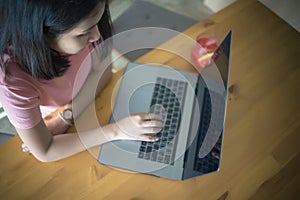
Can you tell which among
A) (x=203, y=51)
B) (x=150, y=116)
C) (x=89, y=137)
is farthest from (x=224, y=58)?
(x=89, y=137)

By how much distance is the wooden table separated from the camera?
0.75m

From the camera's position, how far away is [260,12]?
39.2 inches

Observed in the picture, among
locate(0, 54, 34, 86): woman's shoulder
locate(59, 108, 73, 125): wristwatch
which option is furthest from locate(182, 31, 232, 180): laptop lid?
locate(0, 54, 34, 86): woman's shoulder

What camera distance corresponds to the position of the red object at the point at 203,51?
→ 2.95 feet

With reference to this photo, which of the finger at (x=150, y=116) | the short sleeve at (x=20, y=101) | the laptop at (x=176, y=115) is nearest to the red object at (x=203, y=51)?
the laptop at (x=176, y=115)

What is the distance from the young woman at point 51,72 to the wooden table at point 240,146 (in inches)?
2.2

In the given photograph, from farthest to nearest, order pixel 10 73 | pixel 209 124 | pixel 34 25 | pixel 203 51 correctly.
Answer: pixel 203 51 → pixel 209 124 → pixel 10 73 → pixel 34 25

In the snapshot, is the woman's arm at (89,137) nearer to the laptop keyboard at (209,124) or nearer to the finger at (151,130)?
the finger at (151,130)

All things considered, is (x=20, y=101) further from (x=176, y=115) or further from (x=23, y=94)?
(x=176, y=115)

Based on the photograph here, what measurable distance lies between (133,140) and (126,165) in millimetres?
66

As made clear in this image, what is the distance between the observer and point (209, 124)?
2.52 feet

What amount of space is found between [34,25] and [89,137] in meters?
0.33

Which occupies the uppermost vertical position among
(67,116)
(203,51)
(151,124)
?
(203,51)

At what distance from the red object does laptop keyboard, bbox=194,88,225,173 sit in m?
0.11
